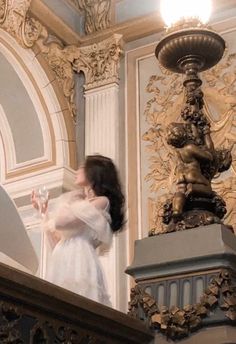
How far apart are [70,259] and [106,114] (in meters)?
3.61

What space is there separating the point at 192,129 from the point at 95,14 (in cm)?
515

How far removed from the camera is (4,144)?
679 centimetres

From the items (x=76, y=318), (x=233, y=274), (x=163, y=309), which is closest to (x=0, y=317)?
(x=76, y=318)

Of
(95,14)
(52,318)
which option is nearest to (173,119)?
(95,14)

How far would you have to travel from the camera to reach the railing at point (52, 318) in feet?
5.00

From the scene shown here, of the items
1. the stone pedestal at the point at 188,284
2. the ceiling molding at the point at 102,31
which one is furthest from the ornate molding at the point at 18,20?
the stone pedestal at the point at 188,284

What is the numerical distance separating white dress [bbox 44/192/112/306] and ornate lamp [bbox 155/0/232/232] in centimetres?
106

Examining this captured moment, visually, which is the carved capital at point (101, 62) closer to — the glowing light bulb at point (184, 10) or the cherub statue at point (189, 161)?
the glowing light bulb at point (184, 10)

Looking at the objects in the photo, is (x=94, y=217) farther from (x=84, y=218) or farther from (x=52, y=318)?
(x=52, y=318)

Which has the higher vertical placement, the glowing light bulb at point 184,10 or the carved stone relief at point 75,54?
the carved stone relief at point 75,54

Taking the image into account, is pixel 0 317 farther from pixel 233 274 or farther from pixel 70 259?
pixel 70 259

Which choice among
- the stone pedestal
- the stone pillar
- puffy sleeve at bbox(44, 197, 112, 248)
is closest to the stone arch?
the stone pillar

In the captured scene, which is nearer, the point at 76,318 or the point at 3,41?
the point at 76,318

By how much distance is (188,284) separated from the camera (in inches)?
78.4
